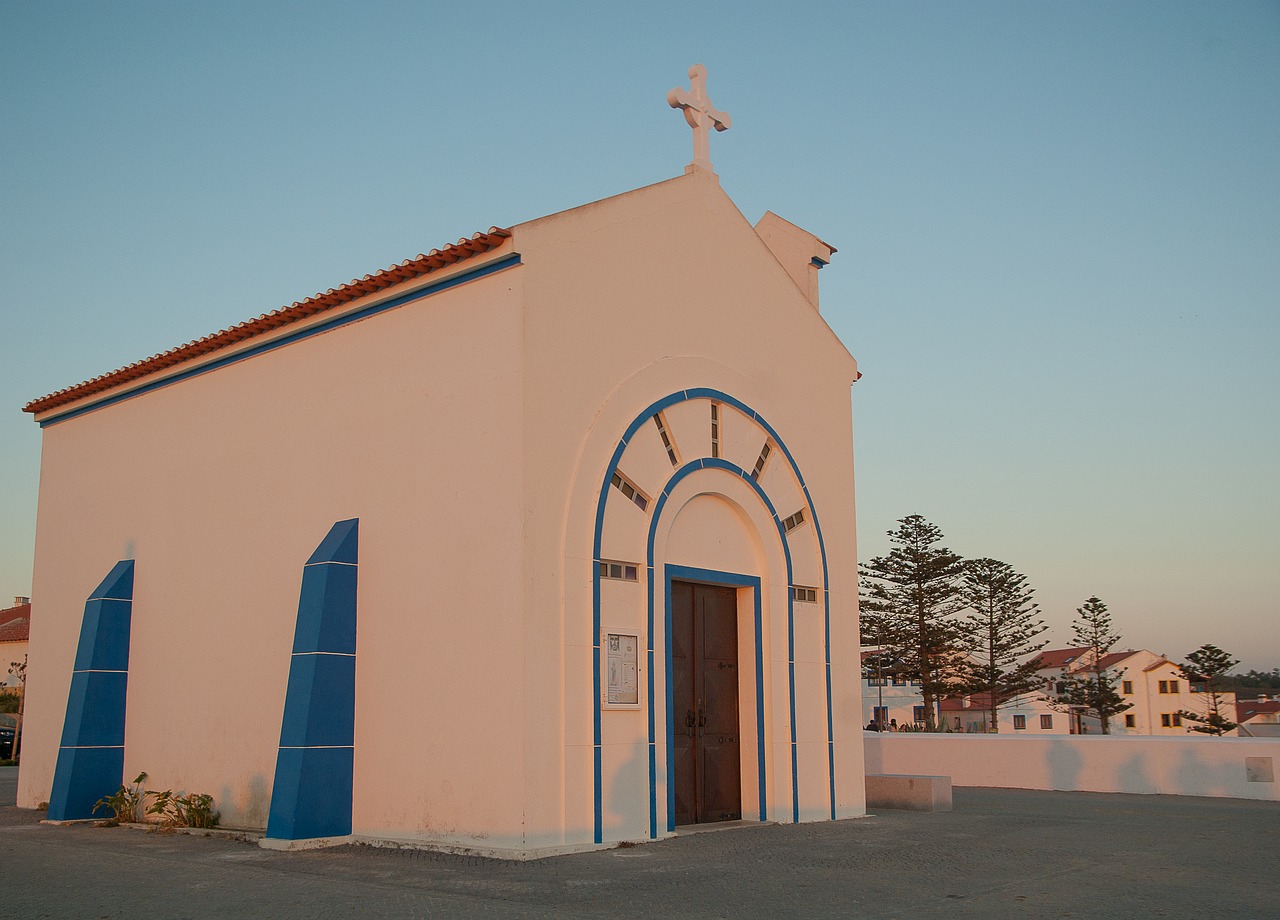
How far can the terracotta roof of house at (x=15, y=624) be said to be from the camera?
5675 centimetres

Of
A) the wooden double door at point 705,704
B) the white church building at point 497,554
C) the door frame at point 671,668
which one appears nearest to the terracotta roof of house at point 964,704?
the white church building at point 497,554

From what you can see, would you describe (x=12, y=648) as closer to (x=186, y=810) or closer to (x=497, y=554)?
(x=186, y=810)

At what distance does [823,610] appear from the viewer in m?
14.7

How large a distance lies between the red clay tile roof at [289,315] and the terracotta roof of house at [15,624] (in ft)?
130

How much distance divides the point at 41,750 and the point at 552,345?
10.8 metres

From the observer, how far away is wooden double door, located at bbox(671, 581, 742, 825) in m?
12.8

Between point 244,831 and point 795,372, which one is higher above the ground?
point 795,372

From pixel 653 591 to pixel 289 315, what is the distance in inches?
216

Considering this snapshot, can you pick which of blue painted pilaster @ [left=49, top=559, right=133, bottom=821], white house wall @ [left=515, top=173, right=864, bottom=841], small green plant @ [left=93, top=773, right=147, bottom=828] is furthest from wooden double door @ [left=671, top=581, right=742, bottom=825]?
blue painted pilaster @ [left=49, top=559, right=133, bottom=821]

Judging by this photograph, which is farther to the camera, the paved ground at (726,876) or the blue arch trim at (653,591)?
the blue arch trim at (653,591)

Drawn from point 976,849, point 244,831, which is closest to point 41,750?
point 244,831

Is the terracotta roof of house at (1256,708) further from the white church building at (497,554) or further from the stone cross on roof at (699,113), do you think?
the stone cross on roof at (699,113)

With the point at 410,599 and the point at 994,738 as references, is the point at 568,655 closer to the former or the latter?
the point at 410,599

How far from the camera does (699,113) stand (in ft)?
47.0
